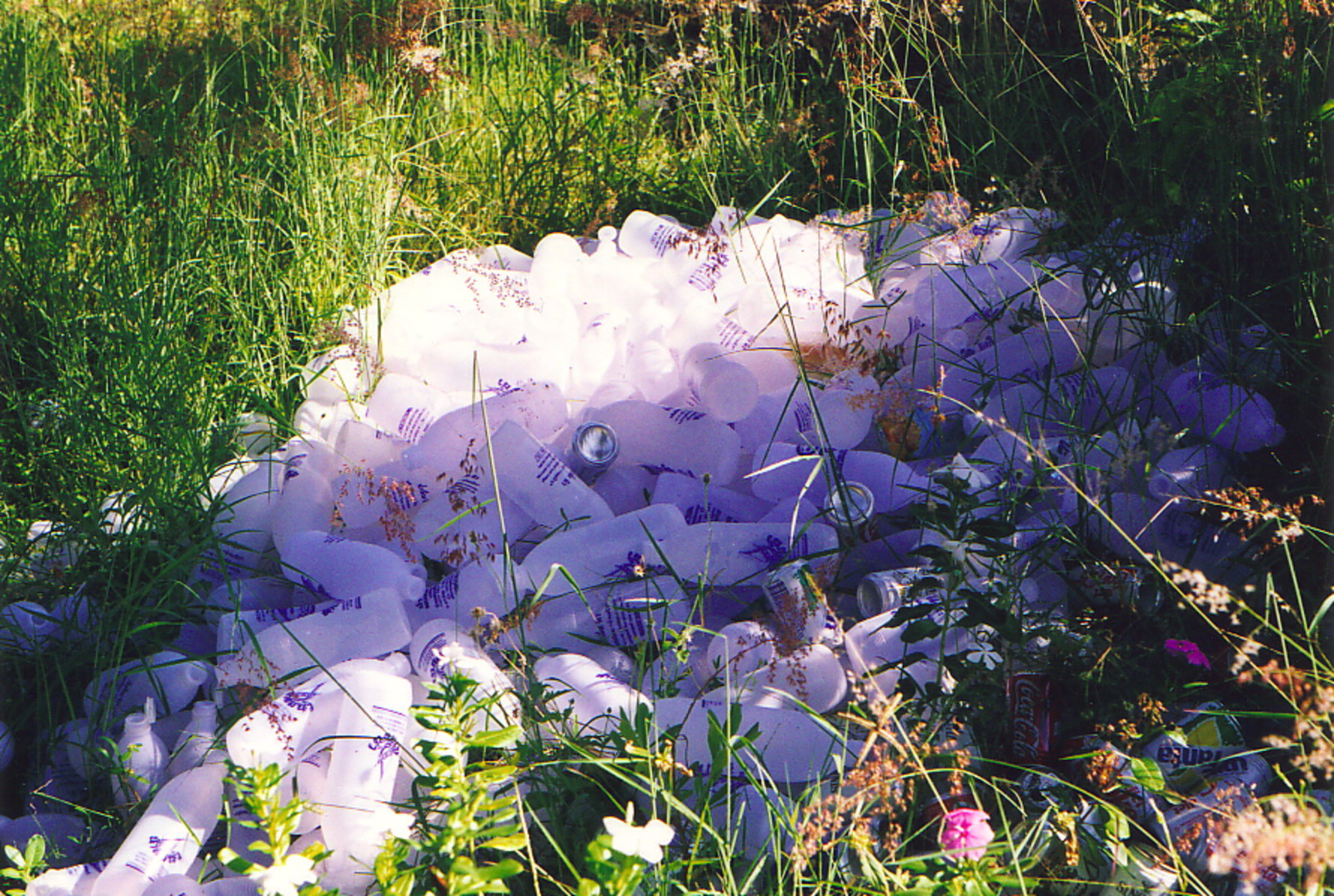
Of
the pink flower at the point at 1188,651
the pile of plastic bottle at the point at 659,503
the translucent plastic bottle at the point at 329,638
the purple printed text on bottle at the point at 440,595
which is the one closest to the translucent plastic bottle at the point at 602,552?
the pile of plastic bottle at the point at 659,503

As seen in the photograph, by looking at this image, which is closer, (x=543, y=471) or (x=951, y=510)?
(x=951, y=510)

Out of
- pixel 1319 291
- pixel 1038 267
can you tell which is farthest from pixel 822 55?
pixel 1319 291

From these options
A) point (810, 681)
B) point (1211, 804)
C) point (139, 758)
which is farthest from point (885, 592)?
point (139, 758)

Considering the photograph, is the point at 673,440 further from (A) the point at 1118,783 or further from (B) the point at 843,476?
(A) the point at 1118,783

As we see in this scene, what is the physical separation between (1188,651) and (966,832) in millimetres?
452

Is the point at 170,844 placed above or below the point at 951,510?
below

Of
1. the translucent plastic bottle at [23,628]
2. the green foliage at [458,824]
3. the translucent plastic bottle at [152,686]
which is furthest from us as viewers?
the translucent plastic bottle at [23,628]

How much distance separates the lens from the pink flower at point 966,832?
1256 millimetres

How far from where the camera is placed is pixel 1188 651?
4.85 feet

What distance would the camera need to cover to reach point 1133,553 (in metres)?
1.66

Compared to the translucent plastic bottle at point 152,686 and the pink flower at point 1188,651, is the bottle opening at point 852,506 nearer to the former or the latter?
the pink flower at point 1188,651

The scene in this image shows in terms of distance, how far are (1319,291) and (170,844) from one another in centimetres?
203

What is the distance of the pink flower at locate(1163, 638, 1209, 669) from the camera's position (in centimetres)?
147

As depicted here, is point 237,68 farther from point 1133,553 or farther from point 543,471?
point 1133,553
